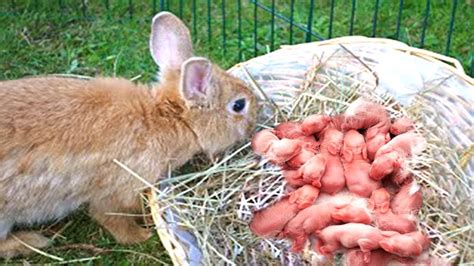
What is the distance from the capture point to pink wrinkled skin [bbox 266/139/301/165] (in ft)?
11.6

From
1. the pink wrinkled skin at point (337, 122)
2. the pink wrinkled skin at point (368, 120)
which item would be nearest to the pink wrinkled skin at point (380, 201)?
the pink wrinkled skin at point (368, 120)

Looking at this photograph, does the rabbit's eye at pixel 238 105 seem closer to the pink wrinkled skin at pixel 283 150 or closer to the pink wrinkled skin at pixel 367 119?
Result: the pink wrinkled skin at pixel 283 150

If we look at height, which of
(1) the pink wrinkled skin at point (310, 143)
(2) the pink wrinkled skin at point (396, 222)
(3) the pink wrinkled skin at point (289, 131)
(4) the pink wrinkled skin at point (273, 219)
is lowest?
(4) the pink wrinkled skin at point (273, 219)

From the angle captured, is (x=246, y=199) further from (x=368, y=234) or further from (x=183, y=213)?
(x=368, y=234)

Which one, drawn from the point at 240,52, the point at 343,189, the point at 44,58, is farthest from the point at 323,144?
the point at 44,58

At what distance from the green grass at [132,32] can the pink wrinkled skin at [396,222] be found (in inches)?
65.4

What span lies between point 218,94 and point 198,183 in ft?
1.22

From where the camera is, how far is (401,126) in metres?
3.61

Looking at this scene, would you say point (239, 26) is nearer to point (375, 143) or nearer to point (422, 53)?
point (422, 53)

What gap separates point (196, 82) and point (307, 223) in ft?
2.32

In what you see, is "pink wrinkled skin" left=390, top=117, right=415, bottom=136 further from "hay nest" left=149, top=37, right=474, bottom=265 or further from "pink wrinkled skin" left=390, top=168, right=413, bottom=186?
"pink wrinkled skin" left=390, top=168, right=413, bottom=186

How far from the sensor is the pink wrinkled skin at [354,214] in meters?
3.30

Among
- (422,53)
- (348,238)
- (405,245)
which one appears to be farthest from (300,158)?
(422,53)

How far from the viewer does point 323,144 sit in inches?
141
